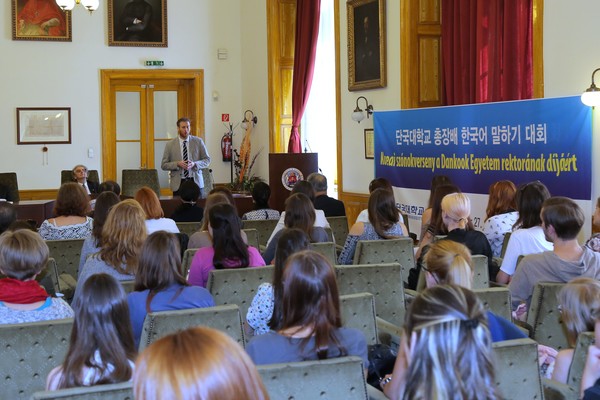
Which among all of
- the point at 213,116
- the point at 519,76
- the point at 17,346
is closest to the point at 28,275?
the point at 17,346

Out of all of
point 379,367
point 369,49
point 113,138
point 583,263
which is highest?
point 369,49

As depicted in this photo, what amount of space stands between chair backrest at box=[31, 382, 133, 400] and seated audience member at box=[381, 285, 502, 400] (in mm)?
949

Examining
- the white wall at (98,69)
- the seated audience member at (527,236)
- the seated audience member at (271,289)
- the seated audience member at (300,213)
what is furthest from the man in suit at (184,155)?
the seated audience member at (271,289)

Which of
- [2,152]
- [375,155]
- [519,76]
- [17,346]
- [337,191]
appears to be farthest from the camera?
[2,152]

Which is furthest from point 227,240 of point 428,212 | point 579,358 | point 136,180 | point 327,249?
point 136,180

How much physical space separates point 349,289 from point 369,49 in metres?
7.15

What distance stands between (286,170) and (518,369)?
9.51 meters

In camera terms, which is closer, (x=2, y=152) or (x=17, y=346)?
(x=17, y=346)

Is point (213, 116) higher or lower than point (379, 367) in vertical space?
higher

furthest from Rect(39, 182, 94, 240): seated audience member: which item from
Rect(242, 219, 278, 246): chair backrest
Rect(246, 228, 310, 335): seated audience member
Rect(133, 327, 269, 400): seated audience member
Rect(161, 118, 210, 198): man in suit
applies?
Rect(133, 327, 269, 400): seated audience member

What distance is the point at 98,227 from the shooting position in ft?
18.9

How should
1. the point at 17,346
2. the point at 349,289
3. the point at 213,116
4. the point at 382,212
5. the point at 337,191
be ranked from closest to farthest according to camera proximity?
the point at 17,346 → the point at 349,289 → the point at 382,212 → the point at 337,191 → the point at 213,116

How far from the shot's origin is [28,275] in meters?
3.91

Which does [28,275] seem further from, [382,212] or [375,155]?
[375,155]
